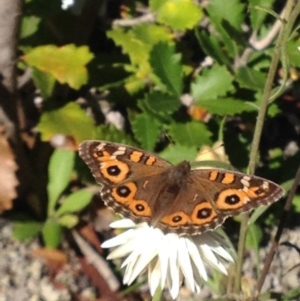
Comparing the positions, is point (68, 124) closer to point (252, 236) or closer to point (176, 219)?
point (252, 236)

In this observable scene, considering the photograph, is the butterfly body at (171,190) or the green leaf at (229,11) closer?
the butterfly body at (171,190)

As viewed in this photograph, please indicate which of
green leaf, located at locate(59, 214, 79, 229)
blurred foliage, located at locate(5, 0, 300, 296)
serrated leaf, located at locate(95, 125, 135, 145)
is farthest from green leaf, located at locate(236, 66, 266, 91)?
green leaf, located at locate(59, 214, 79, 229)

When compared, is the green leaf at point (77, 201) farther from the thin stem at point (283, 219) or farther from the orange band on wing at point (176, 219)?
the orange band on wing at point (176, 219)

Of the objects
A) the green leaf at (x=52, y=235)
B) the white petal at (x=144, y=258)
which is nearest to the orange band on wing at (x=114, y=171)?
the white petal at (x=144, y=258)

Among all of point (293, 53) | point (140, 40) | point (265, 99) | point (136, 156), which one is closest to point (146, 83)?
point (140, 40)

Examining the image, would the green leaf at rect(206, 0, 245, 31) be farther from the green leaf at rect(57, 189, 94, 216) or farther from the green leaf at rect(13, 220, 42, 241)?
the green leaf at rect(13, 220, 42, 241)

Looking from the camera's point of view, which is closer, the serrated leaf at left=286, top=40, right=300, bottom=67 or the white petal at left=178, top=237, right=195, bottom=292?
the white petal at left=178, top=237, right=195, bottom=292
